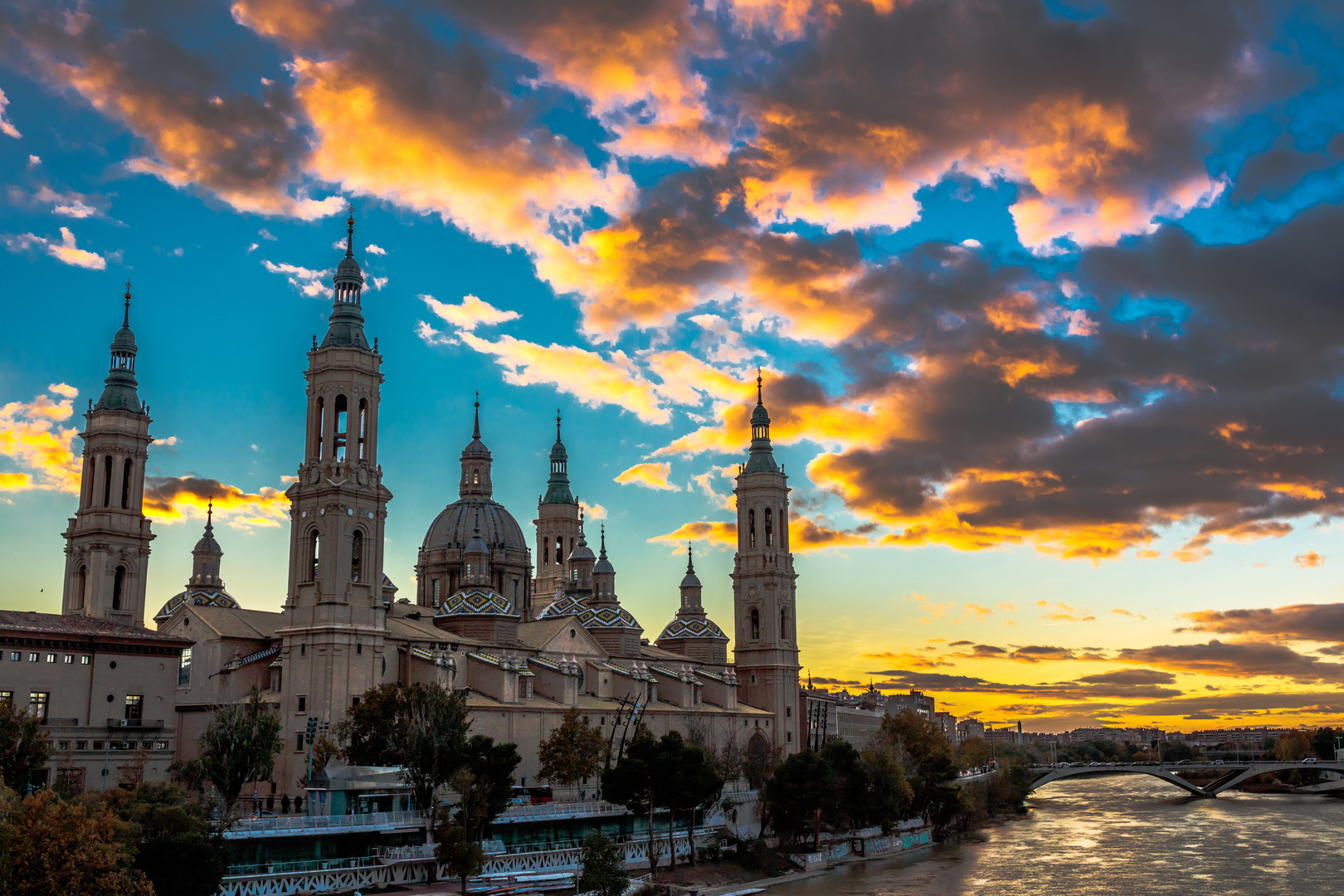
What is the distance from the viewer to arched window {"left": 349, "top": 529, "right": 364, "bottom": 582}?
239ft

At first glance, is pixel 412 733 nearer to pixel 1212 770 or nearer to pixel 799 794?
pixel 799 794

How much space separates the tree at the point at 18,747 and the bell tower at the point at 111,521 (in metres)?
36.9

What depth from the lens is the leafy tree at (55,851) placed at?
1391 inches

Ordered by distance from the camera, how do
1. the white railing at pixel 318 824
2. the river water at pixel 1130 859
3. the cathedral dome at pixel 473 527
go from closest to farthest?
the white railing at pixel 318 824 < the river water at pixel 1130 859 < the cathedral dome at pixel 473 527

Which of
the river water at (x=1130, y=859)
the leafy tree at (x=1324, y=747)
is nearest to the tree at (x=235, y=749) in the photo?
the river water at (x=1130, y=859)

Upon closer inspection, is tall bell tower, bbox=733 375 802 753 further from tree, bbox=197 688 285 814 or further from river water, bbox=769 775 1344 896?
tree, bbox=197 688 285 814

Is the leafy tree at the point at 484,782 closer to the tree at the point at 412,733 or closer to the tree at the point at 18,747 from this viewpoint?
the tree at the point at 412,733

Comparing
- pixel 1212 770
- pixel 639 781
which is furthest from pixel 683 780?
pixel 1212 770

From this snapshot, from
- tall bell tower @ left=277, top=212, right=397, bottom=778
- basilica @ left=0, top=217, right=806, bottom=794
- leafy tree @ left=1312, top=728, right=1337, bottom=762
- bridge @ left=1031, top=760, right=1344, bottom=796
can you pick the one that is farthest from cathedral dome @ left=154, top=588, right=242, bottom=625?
leafy tree @ left=1312, top=728, right=1337, bottom=762

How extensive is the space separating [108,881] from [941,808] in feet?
250

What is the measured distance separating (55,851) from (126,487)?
5672 centimetres

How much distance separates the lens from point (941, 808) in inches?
3917

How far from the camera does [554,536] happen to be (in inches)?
4934

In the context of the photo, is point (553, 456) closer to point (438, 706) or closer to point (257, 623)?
point (257, 623)
